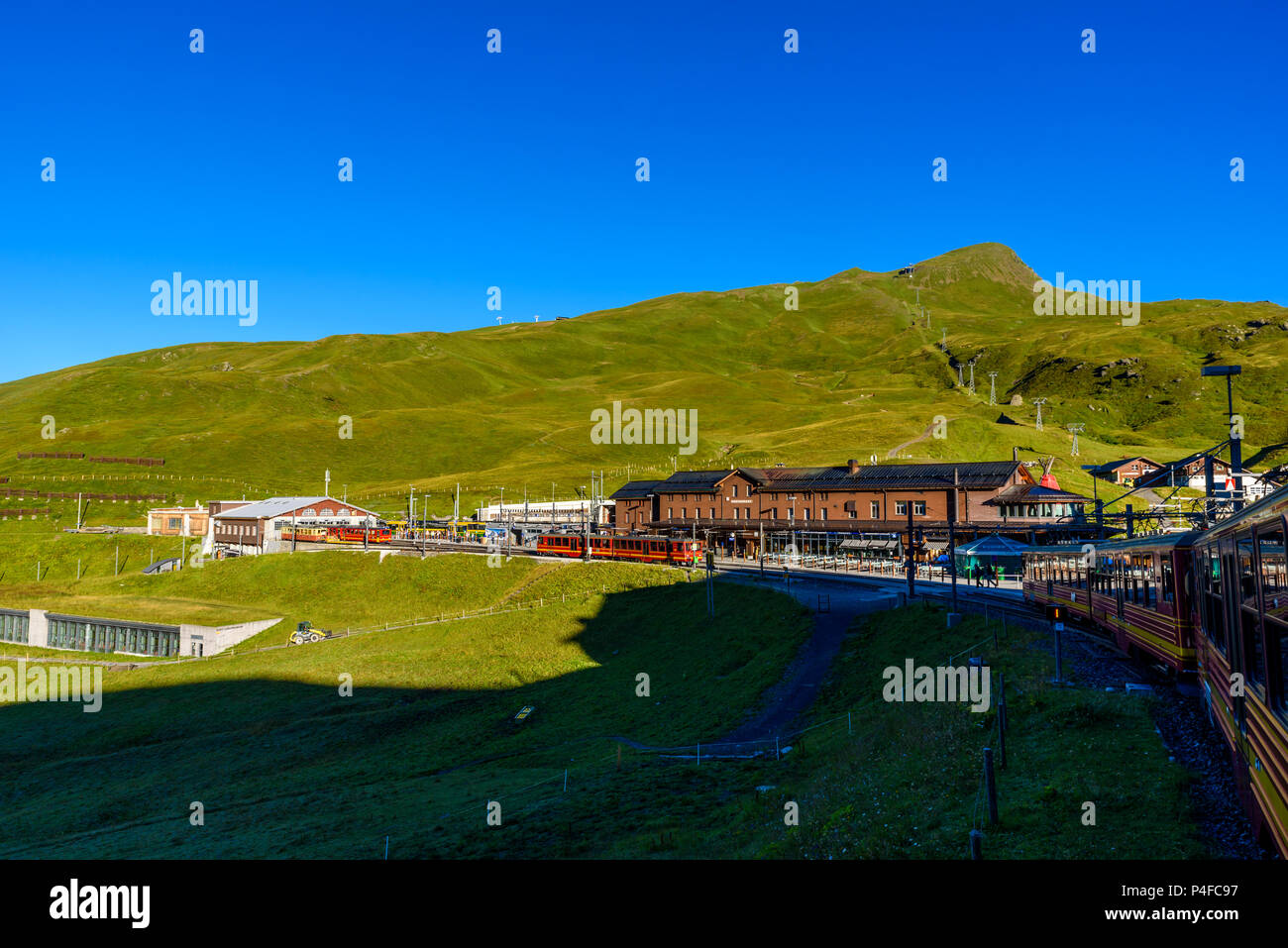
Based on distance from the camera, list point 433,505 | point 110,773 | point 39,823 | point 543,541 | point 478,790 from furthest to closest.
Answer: point 433,505
point 543,541
point 110,773
point 39,823
point 478,790

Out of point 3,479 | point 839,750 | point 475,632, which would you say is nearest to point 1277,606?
point 839,750

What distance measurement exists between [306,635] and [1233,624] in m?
65.3

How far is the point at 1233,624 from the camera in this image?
39.9 feet

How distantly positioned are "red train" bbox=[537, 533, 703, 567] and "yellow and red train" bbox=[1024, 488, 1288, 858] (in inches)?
1942

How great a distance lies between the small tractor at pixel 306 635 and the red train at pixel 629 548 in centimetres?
2698

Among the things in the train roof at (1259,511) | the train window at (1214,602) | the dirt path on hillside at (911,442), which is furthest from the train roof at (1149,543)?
the dirt path on hillside at (911,442)

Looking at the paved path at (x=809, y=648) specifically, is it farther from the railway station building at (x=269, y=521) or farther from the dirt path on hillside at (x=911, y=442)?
the dirt path on hillside at (x=911, y=442)

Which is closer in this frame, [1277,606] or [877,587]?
[1277,606]

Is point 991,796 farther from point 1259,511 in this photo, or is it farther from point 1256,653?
point 1259,511

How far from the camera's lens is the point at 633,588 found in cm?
6575

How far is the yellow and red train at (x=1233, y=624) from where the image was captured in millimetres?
9414

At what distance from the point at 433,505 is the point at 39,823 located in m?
124

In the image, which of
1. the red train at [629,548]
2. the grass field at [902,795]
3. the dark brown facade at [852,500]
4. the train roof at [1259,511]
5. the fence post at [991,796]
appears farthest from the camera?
the dark brown facade at [852,500]

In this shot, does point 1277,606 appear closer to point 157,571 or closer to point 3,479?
point 157,571
